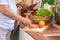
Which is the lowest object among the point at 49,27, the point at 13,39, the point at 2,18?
the point at 13,39

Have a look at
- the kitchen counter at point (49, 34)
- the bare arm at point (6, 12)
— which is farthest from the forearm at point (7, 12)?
the kitchen counter at point (49, 34)

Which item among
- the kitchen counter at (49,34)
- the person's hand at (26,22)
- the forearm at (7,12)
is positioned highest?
the forearm at (7,12)

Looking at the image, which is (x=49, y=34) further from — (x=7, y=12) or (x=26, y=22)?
(x=7, y=12)

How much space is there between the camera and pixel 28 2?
A: 2340mm

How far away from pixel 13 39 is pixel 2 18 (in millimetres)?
332

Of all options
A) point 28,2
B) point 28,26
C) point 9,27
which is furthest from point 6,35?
point 28,2

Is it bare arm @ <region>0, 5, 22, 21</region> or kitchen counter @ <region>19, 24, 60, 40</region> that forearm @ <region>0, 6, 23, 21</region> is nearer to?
bare arm @ <region>0, 5, 22, 21</region>

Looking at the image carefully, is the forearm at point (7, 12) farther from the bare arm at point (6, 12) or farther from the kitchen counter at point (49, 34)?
the kitchen counter at point (49, 34)

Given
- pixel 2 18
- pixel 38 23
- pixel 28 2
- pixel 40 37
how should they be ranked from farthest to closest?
pixel 28 2 → pixel 38 23 → pixel 2 18 → pixel 40 37

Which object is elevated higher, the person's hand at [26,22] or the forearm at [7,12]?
the forearm at [7,12]

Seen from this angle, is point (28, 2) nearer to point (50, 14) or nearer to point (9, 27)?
point (50, 14)

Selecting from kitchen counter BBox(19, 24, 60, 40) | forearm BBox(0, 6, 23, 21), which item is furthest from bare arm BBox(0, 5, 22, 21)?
kitchen counter BBox(19, 24, 60, 40)

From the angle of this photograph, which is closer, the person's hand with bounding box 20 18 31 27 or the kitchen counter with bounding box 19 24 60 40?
the kitchen counter with bounding box 19 24 60 40

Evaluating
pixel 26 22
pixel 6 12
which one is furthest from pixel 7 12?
pixel 26 22
